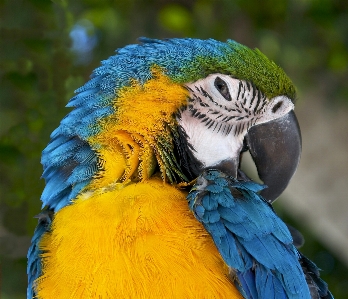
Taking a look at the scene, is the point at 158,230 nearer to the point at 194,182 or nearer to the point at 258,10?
the point at 194,182

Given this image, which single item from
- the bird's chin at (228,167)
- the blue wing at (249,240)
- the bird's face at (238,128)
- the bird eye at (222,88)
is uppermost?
the bird eye at (222,88)

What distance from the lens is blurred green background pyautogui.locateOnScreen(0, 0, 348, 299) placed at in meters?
1.33

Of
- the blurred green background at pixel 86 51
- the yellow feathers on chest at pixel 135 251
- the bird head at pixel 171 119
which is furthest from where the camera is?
the blurred green background at pixel 86 51

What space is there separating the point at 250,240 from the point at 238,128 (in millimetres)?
352

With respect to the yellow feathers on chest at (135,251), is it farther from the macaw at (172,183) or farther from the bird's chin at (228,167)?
the bird's chin at (228,167)

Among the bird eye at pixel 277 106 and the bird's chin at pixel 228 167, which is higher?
the bird eye at pixel 277 106

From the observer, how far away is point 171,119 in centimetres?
114

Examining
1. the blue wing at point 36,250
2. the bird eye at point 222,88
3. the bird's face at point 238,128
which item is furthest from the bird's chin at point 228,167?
the blue wing at point 36,250

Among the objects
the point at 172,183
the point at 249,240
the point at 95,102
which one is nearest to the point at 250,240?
the point at 249,240


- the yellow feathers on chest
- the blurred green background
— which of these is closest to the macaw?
the yellow feathers on chest

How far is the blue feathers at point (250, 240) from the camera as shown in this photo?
0.95m

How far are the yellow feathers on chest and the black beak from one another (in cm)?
31

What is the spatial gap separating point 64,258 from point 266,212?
43cm

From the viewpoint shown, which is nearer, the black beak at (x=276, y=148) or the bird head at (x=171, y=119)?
the bird head at (x=171, y=119)
